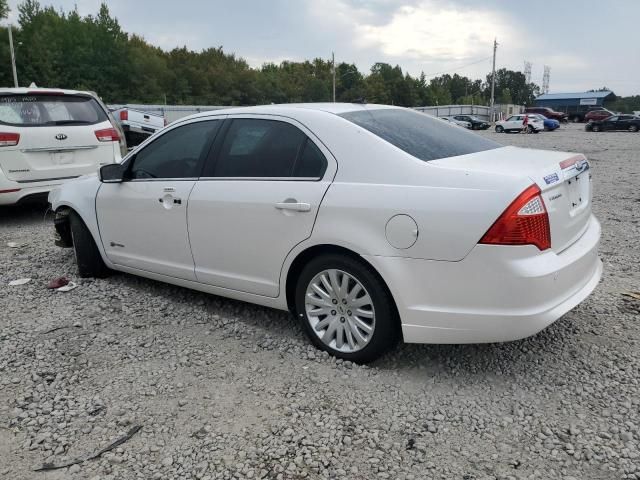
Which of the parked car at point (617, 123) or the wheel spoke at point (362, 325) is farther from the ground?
the wheel spoke at point (362, 325)

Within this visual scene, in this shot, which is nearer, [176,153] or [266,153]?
[266,153]

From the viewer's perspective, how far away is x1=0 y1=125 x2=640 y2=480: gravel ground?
2.57 meters

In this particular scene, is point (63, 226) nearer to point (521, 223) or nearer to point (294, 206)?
point (294, 206)

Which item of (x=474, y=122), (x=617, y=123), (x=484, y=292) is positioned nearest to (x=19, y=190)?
(x=484, y=292)

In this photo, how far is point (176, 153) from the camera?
432 cm

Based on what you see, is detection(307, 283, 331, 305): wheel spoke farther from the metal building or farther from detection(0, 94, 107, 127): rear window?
the metal building

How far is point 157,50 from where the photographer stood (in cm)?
8694

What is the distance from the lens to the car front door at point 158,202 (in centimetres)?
414

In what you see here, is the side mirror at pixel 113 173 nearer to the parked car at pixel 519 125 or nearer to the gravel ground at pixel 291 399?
the gravel ground at pixel 291 399

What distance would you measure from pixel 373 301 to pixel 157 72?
79.6 meters

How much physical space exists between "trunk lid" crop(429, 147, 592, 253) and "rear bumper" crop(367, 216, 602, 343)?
173 millimetres

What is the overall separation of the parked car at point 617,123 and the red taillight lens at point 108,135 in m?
39.2

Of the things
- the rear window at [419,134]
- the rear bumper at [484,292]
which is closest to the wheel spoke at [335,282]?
the rear bumper at [484,292]

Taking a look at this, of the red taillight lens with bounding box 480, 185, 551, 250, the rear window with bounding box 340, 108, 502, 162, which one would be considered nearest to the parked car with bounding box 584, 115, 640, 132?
the rear window with bounding box 340, 108, 502, 162
